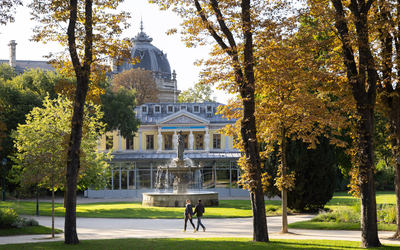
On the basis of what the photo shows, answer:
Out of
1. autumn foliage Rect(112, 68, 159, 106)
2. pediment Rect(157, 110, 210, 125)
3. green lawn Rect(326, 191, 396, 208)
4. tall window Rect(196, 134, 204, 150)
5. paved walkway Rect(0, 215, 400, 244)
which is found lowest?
green lawn Rect(326, 191, 396, 208)

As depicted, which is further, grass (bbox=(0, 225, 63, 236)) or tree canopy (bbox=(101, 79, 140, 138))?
tree canopy (bbox=(101, 79, 140, 138))

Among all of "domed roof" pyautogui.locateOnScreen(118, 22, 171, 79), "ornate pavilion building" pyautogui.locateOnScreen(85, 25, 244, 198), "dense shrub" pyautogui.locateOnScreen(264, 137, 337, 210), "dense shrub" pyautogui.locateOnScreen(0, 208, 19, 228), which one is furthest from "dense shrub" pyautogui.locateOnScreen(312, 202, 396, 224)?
"domed roof" pyautogui.locateOnScreen(118, 22, 171, 79)

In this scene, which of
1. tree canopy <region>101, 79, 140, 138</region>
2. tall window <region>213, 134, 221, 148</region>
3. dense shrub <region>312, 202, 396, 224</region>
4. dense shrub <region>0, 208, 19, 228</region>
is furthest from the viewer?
tall window <region>213, 134, 221, 148</region>

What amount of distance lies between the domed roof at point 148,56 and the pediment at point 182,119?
42.8 meters

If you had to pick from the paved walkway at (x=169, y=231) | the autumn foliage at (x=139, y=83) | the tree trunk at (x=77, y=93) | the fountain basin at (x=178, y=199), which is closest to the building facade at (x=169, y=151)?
the fountain basin at (x=178, y=199)

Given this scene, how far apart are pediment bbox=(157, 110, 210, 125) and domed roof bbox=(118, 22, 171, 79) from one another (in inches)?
1683

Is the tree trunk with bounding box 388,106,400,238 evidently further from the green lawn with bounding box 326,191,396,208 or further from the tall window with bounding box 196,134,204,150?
the tall window with bounding box 196,134,204,150

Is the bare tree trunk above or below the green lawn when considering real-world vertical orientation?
above

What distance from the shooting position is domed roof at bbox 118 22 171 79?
91.4 m

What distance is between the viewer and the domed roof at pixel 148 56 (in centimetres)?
9138

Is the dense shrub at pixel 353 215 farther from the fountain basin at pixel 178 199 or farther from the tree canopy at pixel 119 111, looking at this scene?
the tree canopy at pixel 119 111

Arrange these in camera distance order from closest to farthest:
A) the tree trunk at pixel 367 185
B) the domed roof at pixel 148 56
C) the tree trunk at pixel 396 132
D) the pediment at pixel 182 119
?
the tree trunk at pixel 367 185, the tree trunk at pixel 396 132, the pediment at pixel 182 119, the domed roof at pixel 148 56

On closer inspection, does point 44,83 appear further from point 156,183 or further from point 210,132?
point 210,132

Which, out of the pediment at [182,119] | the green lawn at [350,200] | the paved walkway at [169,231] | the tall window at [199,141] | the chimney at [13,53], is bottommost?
Answer: the green lawn at [350,200]
